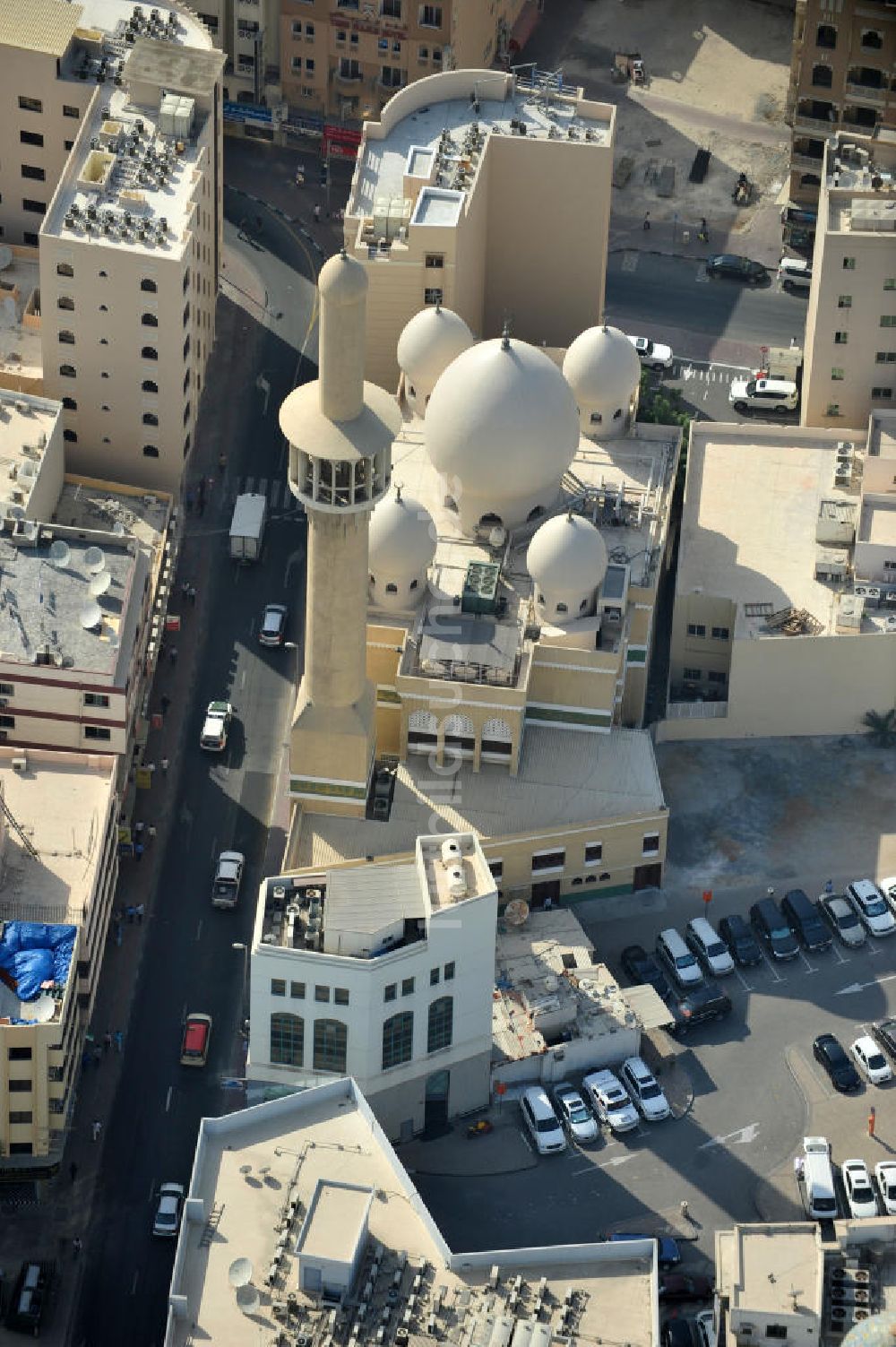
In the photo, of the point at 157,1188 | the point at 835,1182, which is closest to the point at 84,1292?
the point at 157,1188

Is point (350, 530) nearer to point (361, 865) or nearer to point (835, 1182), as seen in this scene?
point (361, 865)

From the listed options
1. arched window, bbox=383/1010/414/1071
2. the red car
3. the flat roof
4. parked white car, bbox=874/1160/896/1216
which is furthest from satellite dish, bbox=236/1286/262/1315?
parked white car, bbox=874/1160/896/1216

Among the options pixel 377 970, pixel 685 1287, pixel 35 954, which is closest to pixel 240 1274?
pixel 377 970

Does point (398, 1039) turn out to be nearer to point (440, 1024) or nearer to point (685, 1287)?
point (440, 1024)

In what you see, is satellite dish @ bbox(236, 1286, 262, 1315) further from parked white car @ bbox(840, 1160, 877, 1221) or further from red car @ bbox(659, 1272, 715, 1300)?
parked white car @ bbox(840, 1160, 877, 1221)

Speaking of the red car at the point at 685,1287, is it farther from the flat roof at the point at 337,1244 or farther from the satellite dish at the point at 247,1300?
the satellite dish at the point at 247,1300

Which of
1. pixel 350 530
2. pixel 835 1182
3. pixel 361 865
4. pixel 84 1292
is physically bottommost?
pixel 84 1292
